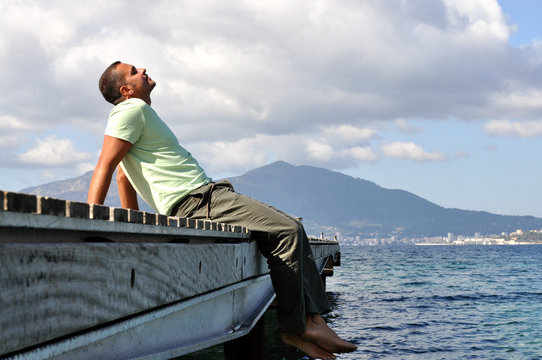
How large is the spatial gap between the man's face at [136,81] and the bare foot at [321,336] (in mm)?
2050

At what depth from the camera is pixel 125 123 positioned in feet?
13.3

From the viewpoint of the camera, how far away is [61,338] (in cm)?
195

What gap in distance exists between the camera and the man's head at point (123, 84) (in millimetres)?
4582

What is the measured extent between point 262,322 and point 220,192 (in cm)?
250

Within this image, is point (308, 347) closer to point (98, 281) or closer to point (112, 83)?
point (112, 83)

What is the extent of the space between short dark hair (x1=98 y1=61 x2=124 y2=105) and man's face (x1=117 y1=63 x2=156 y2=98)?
4cm

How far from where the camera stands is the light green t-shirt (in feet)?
13.8

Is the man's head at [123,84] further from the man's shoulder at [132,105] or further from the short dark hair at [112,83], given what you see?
the man's shoulder at [132,105]

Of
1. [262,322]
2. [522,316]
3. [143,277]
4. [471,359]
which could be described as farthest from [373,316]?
[143,277]

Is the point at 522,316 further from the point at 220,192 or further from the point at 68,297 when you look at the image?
the point at 68,297

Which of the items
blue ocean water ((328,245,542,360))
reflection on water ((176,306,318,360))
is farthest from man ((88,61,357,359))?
blue ocean water ((328,245,542,360))

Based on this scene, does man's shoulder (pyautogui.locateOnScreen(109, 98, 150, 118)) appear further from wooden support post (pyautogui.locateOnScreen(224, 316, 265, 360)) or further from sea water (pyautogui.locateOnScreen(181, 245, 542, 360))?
sea water (pyautogui.locateOnScreen(181, 245, 542, 360))

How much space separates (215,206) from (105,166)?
3.25 feet

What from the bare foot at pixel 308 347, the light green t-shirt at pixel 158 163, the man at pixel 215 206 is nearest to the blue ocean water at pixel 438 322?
the bare foot at pixel 308 347
